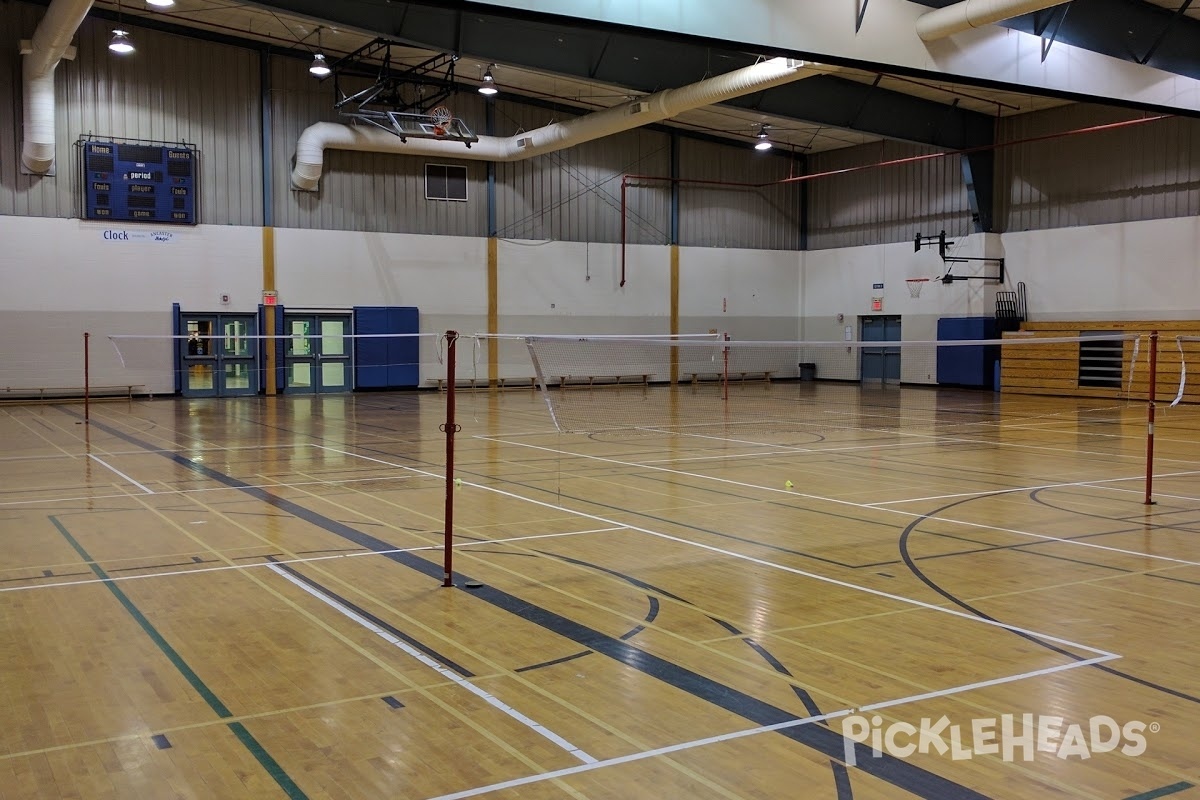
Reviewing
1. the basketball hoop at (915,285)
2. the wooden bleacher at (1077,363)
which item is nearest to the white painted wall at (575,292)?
the basketball hoop at (915,285)

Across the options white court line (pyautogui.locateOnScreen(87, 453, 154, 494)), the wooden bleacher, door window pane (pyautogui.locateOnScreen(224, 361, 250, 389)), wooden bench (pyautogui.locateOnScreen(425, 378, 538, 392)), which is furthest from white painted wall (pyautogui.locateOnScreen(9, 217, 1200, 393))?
white court line (pyautogui.locateOnScreen(87, 453, 154, 494))

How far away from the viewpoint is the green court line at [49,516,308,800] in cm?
451

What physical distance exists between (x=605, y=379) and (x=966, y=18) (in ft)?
81.7

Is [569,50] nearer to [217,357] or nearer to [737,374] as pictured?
[217,357]

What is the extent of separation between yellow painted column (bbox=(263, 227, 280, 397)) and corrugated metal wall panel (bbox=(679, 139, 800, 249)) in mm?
14809

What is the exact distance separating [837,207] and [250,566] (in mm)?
33862

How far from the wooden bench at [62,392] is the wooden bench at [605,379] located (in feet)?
42.2

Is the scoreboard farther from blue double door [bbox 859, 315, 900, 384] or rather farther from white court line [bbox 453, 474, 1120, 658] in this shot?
blue double door [bbox 859, 315, 900, 384]

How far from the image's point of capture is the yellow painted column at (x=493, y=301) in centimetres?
3325

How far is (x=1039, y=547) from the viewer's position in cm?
957

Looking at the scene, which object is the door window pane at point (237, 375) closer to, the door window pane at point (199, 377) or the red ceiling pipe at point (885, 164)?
the door window pane at point (199, 377)

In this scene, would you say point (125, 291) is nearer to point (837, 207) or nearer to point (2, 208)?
point (2, 208)

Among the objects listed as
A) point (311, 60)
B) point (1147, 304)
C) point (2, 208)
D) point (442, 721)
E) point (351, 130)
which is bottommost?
point (442, 721)

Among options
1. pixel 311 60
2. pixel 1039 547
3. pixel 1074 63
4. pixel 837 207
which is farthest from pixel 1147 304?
pixel 311 60
